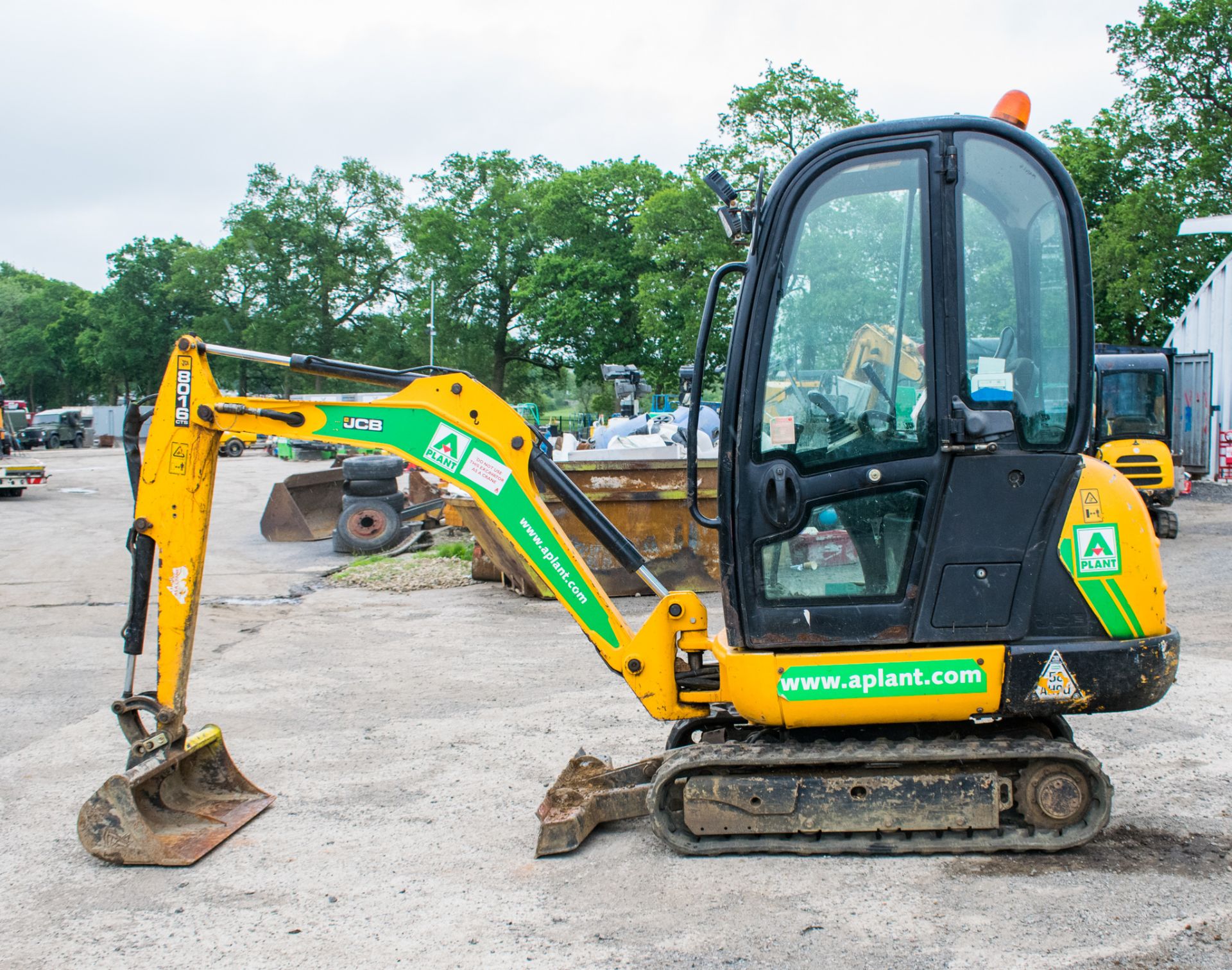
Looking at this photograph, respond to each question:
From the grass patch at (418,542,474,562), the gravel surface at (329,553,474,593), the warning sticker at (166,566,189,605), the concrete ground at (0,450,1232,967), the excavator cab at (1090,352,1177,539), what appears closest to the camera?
the concrete ground at (0,450,1232,967)

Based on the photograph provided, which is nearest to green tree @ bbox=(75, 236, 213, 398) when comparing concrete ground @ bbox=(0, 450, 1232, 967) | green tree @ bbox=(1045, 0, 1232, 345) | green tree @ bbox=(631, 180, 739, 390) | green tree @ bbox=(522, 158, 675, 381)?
green tree @ bbox=(522, 158, 675, 381)

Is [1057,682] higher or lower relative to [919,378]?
lower

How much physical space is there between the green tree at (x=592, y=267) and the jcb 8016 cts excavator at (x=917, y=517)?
41.2 m

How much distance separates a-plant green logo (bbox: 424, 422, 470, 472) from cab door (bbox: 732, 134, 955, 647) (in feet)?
3.99

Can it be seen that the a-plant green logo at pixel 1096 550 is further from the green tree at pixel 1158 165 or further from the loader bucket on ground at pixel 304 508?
the green tree at pixel 1158 165

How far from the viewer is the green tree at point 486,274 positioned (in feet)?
169

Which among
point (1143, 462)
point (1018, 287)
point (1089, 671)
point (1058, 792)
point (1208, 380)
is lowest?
point (1058, 792)

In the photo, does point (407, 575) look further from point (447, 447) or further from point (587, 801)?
point (587, 801)

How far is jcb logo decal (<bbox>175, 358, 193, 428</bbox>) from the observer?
4438mm

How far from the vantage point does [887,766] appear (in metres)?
3.96

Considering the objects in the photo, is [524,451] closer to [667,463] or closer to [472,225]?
[667,463]

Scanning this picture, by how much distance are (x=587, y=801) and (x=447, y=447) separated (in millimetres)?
1580

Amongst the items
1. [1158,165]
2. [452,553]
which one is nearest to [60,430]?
[452,553]

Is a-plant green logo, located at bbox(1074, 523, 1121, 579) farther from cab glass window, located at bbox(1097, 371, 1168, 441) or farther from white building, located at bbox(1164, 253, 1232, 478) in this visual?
white building, located at bbox(1164, 253, 1232, 478)
